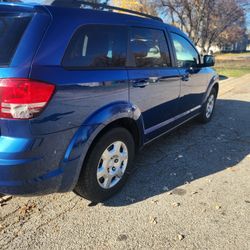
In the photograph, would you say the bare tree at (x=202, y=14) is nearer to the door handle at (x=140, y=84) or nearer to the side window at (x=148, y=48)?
the side window at (x=148, y=48)

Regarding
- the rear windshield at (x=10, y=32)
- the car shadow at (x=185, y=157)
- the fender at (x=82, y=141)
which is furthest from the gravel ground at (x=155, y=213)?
the rear windshield at (x=10, y=32)

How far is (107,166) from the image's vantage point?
3082 mm

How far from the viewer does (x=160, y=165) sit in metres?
4.00

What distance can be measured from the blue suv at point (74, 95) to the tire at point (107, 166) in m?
0.01

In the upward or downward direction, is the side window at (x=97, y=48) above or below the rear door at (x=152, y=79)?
Result: above

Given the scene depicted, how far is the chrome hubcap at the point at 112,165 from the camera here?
3021 millimetres

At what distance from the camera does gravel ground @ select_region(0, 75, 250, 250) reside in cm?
256

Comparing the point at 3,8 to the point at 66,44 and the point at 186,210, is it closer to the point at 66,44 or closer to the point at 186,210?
the point at 66,44

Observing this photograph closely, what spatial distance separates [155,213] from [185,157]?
1509 mm

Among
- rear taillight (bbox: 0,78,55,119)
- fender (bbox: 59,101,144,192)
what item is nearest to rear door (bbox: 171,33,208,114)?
fender (bbox: 59,101,144,192)

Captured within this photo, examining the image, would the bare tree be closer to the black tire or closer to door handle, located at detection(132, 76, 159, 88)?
the black tire

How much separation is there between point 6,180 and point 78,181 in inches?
29.7

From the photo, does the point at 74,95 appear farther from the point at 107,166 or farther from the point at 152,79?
the point at 152,79

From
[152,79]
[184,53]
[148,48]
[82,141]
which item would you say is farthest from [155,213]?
[184,53]
